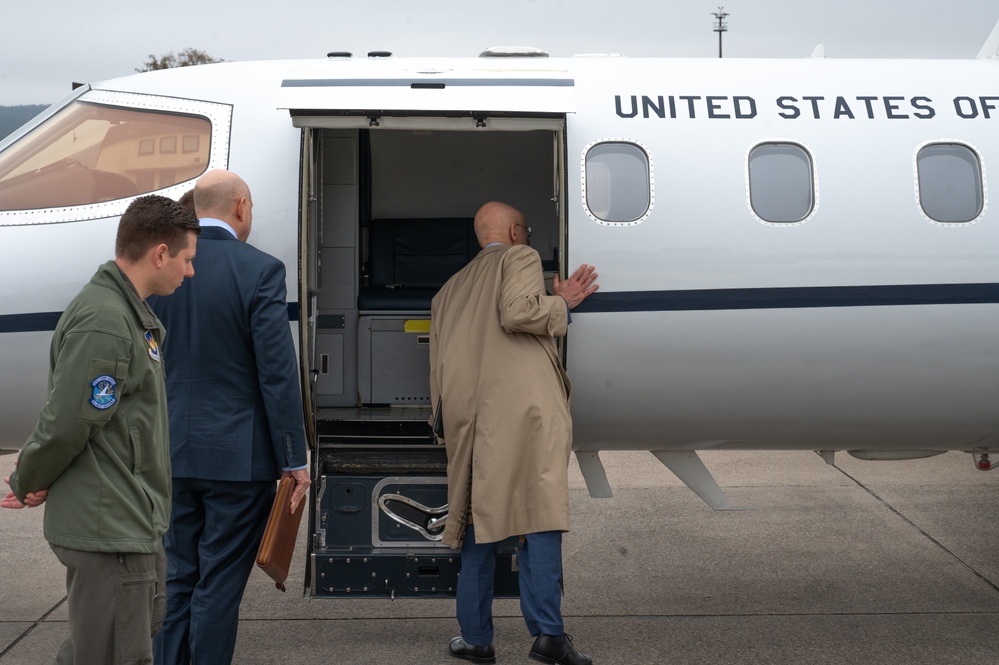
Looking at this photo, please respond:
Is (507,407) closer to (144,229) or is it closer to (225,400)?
(225,400)

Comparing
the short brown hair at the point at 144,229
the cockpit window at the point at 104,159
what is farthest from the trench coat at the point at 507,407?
the short brown hair at the point at 144,229

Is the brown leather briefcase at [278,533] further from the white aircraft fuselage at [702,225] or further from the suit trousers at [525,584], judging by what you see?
the suit trousers at [525,584]

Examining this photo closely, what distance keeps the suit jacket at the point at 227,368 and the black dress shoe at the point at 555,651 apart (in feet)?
4.53

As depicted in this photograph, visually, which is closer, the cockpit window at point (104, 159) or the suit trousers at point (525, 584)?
the suit trousers at point (525, 584)

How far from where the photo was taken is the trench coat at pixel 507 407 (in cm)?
466

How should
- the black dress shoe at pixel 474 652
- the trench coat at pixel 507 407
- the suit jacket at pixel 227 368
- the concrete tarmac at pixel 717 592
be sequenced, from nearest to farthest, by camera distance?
the suit jacket at pixel 227 368
the trench coat at pixel 507 407
the black dress shoe at pixel 474 652
the concrete tarmac at pixel 717 592

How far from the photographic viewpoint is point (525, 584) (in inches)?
187

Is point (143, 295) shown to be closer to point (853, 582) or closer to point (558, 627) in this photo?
point (558, 627)

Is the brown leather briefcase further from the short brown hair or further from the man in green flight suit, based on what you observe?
the short brown hair

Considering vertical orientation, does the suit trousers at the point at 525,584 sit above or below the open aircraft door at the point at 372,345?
below

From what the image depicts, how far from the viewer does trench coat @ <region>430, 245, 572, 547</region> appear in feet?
15.3

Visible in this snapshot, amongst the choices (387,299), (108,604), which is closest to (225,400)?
(108,604)

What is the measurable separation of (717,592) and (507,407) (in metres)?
2.32

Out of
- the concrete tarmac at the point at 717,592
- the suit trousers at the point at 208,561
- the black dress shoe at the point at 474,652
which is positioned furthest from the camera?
the concrete tarmac at the point at 717,592
